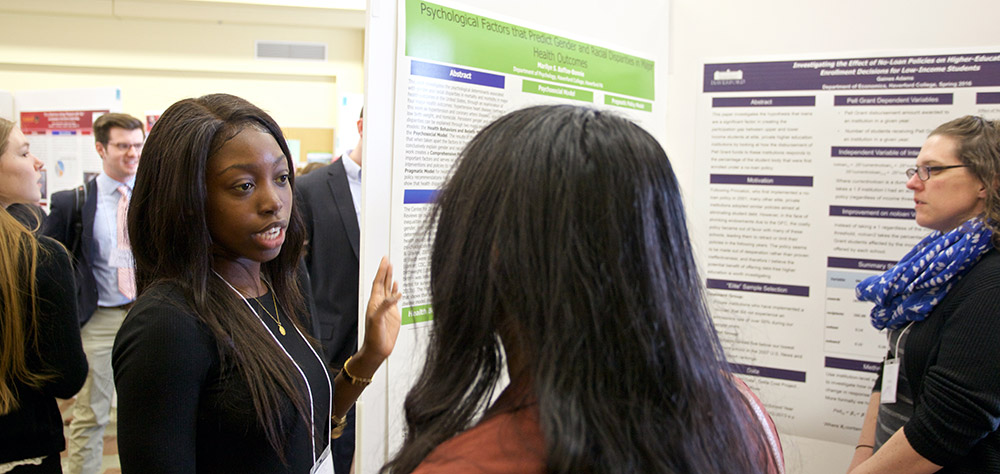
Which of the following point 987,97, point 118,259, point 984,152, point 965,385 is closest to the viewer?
point 965,385

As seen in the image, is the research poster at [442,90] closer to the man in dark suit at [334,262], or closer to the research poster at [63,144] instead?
the man in dark suit at [334,262]

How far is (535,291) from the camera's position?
678 millimetres

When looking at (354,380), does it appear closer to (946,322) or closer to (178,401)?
(178,401)

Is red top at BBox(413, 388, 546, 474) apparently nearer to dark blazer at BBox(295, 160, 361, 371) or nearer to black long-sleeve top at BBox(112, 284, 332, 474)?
black long-sleeve top at BBox(112, 284, 332, 474)

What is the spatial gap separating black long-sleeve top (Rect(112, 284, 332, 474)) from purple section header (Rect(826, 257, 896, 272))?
2.15m

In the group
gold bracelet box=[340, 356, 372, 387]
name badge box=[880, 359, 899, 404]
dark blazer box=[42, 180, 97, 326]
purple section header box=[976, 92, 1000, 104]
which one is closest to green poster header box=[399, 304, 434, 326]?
gold bracelet box=[340, 356, 372, 387]

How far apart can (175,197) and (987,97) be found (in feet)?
8.53

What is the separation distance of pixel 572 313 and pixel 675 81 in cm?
226

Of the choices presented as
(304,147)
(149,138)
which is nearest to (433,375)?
(149,138)

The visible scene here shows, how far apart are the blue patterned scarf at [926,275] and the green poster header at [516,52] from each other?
1.04 metres

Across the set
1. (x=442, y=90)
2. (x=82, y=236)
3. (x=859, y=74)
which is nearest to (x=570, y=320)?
(x=442, y=90)

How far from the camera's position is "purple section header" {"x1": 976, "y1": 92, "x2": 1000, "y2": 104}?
2.29 meters

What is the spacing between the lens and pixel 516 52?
1959mm

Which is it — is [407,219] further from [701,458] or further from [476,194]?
[701,458]
